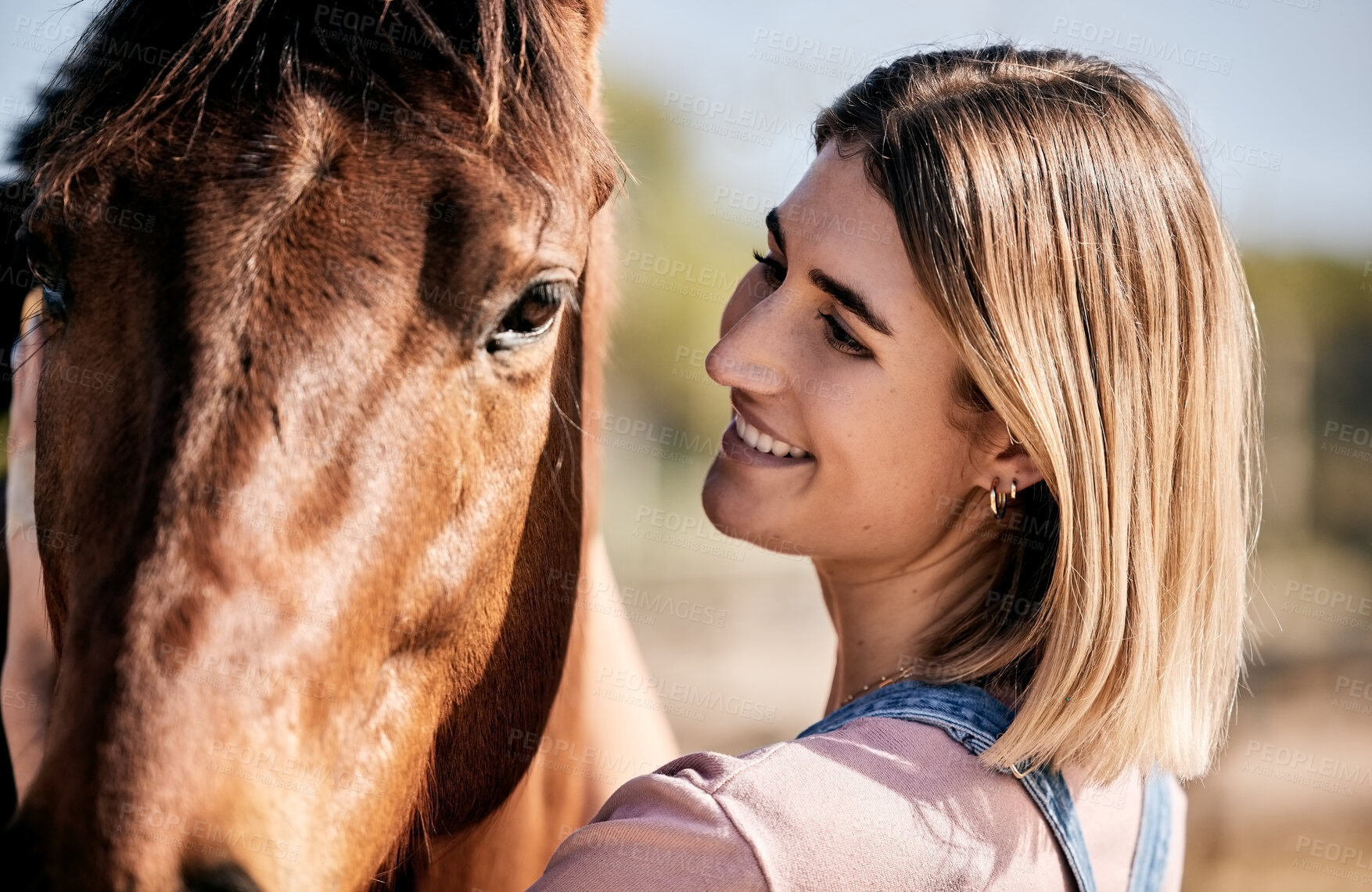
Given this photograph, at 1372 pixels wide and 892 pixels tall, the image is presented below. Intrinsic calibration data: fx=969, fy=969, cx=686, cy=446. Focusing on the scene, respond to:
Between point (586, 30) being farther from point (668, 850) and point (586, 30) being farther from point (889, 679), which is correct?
point (668, 850)

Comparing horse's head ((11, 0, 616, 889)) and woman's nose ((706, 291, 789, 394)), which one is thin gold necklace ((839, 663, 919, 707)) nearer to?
woman's nose ((706, 291, 789, 394))

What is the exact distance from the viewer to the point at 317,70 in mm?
1394

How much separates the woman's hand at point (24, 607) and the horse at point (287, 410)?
1.20 ft

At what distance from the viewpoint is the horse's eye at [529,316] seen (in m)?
1.45

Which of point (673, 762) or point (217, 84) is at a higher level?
point (217, 84)

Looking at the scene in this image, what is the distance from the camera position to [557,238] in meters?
1.46

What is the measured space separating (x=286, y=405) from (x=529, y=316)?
16.0 inches

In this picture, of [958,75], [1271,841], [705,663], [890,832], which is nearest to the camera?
[890,832]

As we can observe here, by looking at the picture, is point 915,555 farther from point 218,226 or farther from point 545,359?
point 218,226

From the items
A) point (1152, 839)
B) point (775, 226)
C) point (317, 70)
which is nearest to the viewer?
point (317, 70)

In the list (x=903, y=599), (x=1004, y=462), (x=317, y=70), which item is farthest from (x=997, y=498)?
(x=317, y=70)

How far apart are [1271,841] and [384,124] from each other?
7412 millimetres

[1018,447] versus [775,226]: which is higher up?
[775,226]

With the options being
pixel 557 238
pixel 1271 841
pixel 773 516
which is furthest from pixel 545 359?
pixel 1271 841
